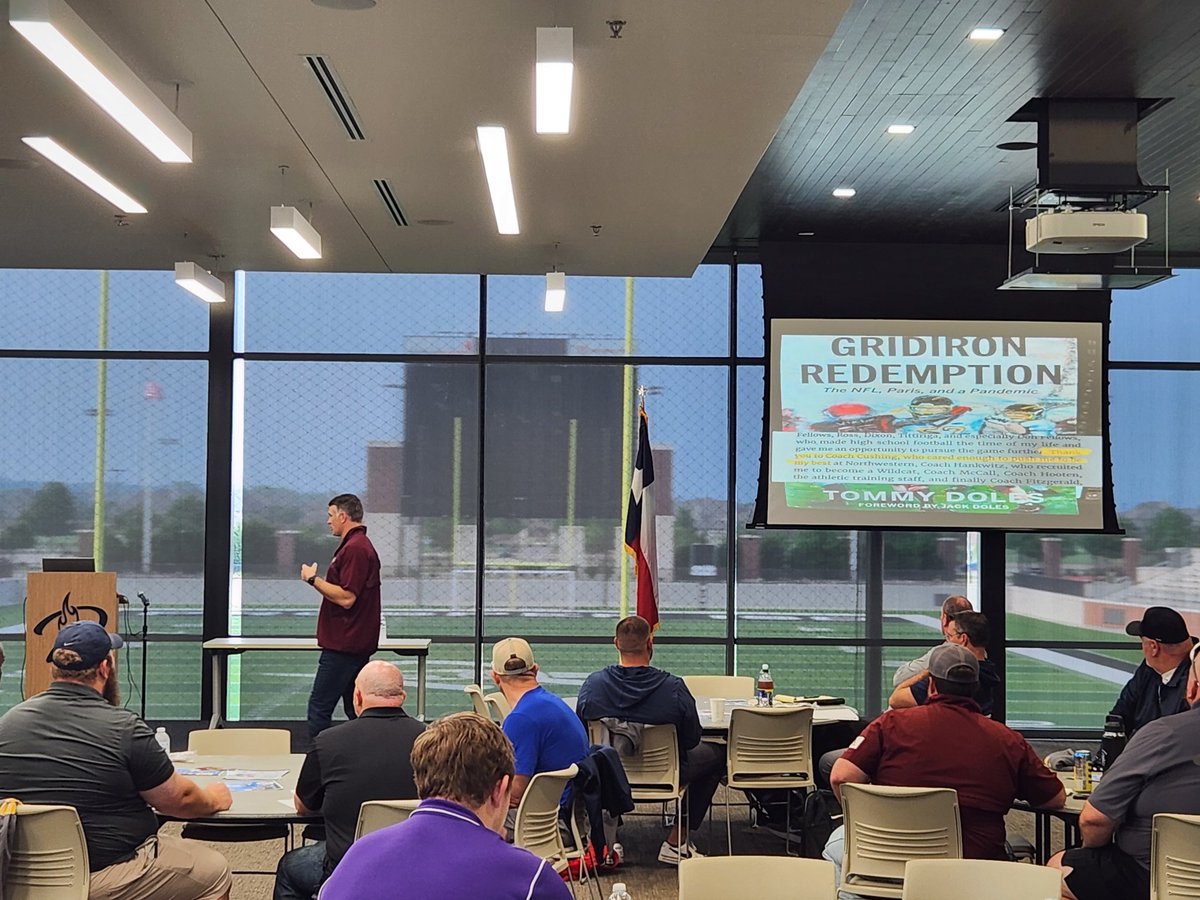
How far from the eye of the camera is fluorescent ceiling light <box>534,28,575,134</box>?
150 inches

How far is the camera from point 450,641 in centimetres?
961

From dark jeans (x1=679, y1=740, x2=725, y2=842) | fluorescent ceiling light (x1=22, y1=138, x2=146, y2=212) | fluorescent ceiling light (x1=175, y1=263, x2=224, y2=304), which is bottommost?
dark jeans (x1=679, y1=740, x2=725, y2=842)

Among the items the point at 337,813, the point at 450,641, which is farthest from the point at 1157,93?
the point at 450,641

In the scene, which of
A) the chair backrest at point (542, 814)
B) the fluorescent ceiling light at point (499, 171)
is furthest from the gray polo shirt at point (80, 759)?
the fluorescent ceiling light at point (499, 171)

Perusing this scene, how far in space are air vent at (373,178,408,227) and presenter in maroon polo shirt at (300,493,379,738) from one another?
1.93 metres

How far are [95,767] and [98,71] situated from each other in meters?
2.20

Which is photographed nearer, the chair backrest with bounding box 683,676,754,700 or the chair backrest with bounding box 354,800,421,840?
the chair backrest with bounding box 354,800,421,840

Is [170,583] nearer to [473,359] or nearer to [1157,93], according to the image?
[473,359]

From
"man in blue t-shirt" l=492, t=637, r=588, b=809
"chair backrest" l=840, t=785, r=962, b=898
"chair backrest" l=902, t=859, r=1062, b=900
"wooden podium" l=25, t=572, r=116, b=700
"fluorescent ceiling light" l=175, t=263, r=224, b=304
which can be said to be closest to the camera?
"chair backrest" l=902, t=859, r=1062, b=900

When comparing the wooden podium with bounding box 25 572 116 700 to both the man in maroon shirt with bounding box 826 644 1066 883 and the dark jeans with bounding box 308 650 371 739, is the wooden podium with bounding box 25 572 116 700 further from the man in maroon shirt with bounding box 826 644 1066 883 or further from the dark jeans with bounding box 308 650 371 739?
the man in maroon shirt with bounding box 826 644 1066 883

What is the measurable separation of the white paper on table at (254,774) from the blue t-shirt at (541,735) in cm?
91

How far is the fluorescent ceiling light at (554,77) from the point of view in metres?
3.81

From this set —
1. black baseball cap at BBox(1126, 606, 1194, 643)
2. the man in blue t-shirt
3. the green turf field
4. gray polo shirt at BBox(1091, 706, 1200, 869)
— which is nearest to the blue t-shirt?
the man in blue t-shirt

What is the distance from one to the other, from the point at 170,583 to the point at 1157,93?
24.9ft
